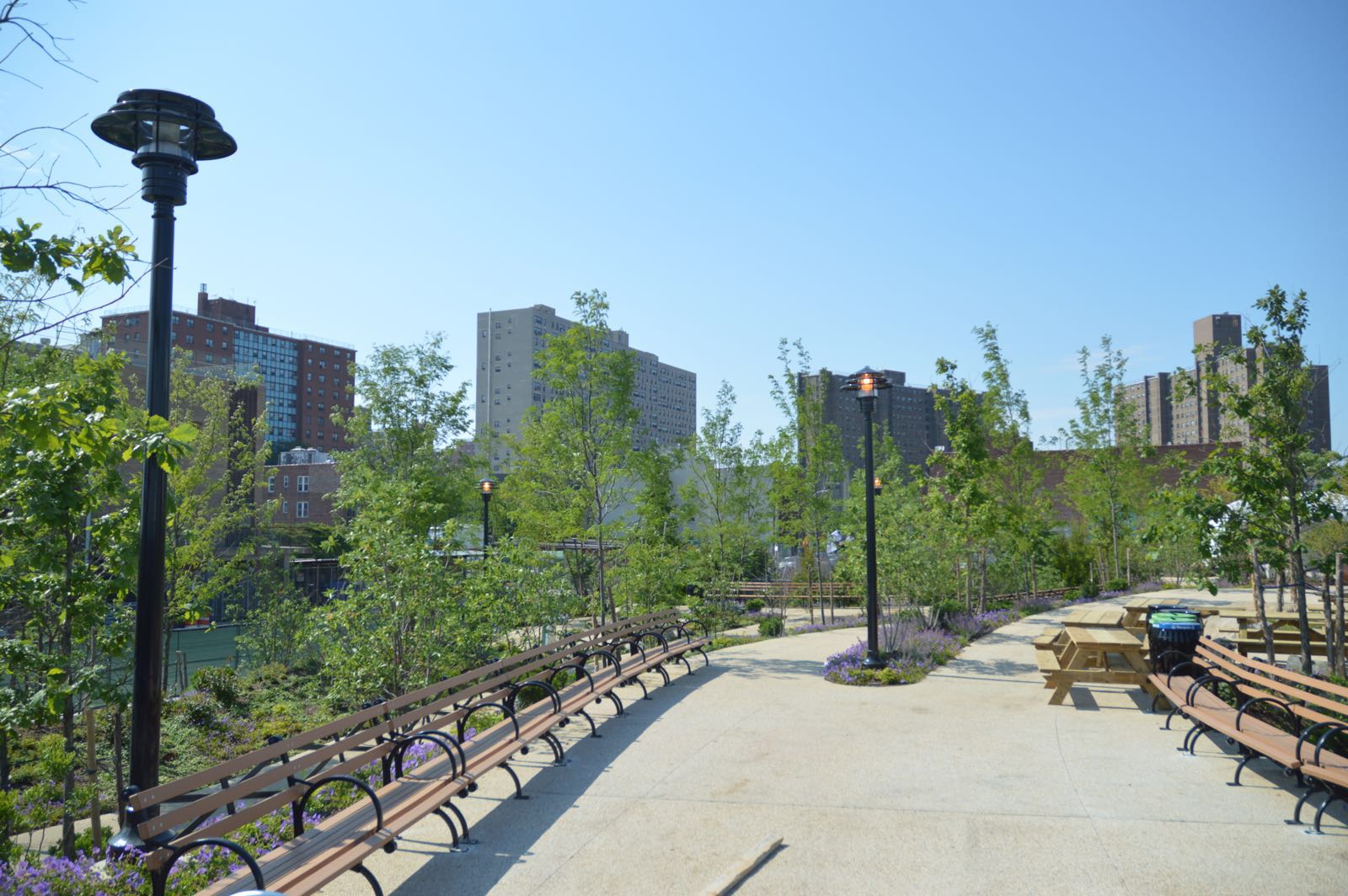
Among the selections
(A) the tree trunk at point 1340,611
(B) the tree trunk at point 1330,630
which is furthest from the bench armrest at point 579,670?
(B) the tree trunk at point 1330,630

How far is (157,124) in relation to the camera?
15.8ft

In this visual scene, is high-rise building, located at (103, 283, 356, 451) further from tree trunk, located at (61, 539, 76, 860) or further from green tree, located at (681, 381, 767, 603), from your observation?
tree trunk, located at (61, 539, 76, 860)

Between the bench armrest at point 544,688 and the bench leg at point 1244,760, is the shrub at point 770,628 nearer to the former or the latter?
the bench armrest at point 544,688

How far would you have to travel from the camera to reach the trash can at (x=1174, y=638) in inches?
362

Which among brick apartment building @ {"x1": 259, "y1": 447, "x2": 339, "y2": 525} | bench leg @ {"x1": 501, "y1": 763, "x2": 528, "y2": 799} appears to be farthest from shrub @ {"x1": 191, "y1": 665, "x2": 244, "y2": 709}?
brick apartment building @ {"x1": 259, "y1": 447, "x2": 339, "y2": 525}

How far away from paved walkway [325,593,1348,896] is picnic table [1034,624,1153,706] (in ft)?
1.18

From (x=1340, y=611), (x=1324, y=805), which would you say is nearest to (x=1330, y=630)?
(x=1340, y=611)

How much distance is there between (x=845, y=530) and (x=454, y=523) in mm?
14614

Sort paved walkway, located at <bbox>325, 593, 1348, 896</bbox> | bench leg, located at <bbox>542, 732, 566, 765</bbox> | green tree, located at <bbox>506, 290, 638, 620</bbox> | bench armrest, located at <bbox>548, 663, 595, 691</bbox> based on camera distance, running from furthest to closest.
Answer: green tree, located at <bbox>506, 290, 638, 620</bbox>
bench armrest, located at <bbox>548, 663, 595, 691</bbox>
bench leg, located at <bbox>542, 732, 566, 765</bbox>
paved walkway, located at <bbox>325, 593, 1348, 896</bbox>

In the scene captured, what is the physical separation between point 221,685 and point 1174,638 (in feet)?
45.3

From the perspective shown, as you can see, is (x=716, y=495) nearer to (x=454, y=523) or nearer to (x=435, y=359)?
(x=435, y=359)

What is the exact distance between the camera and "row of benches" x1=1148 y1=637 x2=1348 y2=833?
18.8 ft

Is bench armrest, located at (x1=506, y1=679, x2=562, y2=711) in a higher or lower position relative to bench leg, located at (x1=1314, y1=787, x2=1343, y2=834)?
higher

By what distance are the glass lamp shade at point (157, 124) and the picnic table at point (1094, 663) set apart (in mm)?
9706
